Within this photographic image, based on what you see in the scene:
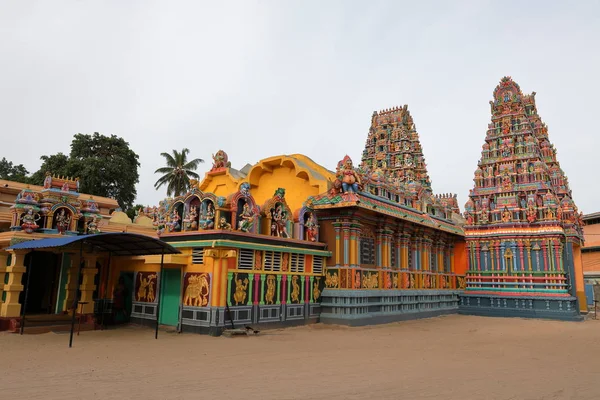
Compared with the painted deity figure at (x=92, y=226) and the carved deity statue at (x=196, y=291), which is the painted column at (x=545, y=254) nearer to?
the carved deity statue at (x=196, y=291)

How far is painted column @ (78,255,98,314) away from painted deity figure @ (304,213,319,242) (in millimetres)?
7890

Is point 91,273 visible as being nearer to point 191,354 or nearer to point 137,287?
Result: point 137,287

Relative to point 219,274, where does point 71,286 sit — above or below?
below

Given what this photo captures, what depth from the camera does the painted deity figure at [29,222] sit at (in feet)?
44.7

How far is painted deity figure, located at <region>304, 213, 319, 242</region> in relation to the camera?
17.8 meters

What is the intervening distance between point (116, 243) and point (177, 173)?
3131cm

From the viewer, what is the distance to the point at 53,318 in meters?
14.0

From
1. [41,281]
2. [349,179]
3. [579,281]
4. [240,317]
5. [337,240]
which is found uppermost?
[349,179]


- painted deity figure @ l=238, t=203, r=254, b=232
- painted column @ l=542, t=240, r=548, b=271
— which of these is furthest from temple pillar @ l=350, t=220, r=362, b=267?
painted column @ l=542, t=240, r=548, b=271

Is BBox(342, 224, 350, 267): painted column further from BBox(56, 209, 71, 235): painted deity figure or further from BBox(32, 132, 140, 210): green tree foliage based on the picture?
BBox(32, 132, 140, 210): green tree foliage

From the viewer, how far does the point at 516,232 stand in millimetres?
26609

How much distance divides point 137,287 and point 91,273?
1703 millimetres

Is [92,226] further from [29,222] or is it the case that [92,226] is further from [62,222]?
[29,222]

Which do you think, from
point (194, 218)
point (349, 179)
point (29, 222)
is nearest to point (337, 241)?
point (349, 179)
